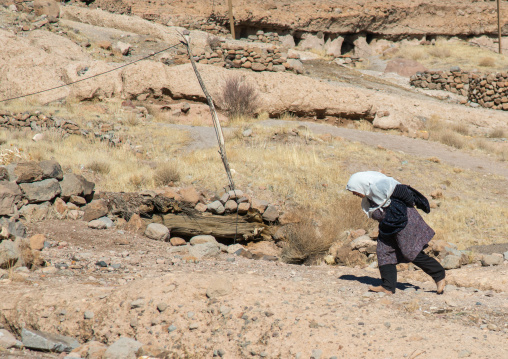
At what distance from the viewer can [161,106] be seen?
15.8 m

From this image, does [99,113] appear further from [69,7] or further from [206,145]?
[69,7]

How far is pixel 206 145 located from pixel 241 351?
354 inches

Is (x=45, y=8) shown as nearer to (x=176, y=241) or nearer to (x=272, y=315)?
(x=176, y=241)

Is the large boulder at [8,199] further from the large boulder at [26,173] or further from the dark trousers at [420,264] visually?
the dark trousers at [420,264]

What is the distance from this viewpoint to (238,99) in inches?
593

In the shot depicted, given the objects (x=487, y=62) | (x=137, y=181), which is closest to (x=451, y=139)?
(x=137, y=181)

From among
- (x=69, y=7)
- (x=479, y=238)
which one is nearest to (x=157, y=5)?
(x=69, y=7)

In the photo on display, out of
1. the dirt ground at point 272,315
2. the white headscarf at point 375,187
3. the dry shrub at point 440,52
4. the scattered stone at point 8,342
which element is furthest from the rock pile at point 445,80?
the scattered stone at point 8,342

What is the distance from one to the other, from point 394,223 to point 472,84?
63.1 feet

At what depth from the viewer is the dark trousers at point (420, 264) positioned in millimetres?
4504

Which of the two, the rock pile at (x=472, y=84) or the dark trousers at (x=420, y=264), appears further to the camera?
the rock pile at (x=472, y=84)

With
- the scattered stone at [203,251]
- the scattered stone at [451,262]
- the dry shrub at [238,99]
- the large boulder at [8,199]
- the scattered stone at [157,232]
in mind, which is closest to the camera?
the scattered stone at [451,262]

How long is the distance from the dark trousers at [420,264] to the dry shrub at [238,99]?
10.8m

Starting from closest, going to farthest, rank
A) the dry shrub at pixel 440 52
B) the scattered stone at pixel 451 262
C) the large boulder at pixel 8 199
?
the scattered stone at pixel 451 262, the large boulder at pixel 8 199, the dry shrub at pixel 440 52
